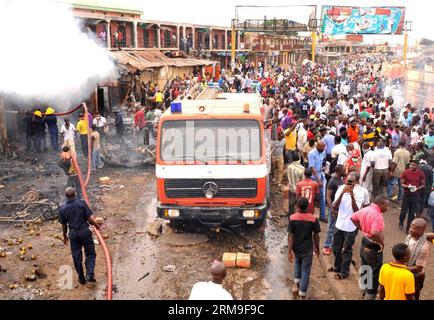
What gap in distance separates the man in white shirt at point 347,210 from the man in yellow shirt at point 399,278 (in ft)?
6.00

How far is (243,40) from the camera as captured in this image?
48.6 metres

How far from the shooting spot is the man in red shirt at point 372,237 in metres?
5.44

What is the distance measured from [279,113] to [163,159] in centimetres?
734

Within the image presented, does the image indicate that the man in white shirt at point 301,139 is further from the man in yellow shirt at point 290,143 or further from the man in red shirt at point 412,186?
the man in red shirt at point 412,186

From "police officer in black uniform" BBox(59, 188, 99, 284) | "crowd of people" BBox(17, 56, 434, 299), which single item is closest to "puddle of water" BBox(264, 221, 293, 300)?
"crowd of people" BBox(17, 56, 434, 299)

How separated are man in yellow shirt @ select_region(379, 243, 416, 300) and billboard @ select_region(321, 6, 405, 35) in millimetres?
24230

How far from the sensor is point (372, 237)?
214 inches

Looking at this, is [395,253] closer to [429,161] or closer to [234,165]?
[234,165]

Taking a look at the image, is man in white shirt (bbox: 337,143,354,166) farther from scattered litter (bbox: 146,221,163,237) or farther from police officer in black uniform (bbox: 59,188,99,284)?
police officer in black uniform (bbox: 59,188,99,284)

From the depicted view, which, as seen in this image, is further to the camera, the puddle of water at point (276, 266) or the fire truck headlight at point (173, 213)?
the fire truck headlight at point (173, 213)

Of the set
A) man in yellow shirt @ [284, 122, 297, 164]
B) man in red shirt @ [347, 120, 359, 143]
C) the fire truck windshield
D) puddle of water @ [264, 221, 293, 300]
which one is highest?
the fire truck windshield

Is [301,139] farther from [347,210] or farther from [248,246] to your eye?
[347,210]

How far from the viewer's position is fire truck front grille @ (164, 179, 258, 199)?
7.48 m

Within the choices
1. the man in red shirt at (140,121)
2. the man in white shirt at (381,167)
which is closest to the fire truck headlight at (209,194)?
the man in white shirt at (381,167)
